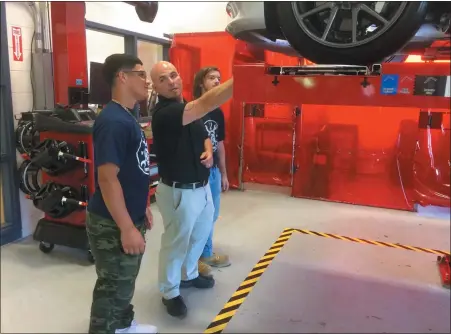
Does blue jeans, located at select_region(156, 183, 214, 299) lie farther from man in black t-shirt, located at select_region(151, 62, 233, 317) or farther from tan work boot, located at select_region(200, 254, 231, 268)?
tan work boot, located at select_region(200, 254, 231, 268)

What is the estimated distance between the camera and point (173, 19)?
600 cm

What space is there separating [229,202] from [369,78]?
3397mm

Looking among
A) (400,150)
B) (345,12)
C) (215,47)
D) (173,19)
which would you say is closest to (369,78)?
(345,12)

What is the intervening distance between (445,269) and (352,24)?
2042 mm

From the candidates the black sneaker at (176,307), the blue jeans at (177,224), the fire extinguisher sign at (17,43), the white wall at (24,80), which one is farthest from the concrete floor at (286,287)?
the fire extinguisher sign at (17,43)

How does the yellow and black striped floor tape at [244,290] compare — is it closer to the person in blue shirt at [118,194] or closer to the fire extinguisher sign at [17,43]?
the person in blue shirt at [118,194]

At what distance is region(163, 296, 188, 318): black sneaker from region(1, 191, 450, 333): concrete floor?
4cm

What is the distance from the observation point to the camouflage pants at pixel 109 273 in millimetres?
1682

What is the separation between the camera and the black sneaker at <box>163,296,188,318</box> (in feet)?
7.40

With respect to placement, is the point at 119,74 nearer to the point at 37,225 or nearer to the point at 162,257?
the point at 162,257

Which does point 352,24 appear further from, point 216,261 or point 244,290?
point 216,261

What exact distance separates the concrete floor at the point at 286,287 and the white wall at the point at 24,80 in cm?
40

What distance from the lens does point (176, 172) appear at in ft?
7.20

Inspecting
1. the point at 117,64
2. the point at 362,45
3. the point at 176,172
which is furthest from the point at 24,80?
the point at 362,45
